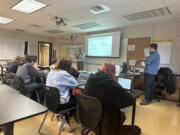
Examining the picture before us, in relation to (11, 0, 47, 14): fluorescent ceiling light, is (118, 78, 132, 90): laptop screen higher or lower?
lower

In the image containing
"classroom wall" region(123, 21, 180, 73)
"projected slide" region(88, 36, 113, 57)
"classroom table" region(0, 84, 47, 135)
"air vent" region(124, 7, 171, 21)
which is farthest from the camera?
"projected slide" region(88, 36, 113, 57)

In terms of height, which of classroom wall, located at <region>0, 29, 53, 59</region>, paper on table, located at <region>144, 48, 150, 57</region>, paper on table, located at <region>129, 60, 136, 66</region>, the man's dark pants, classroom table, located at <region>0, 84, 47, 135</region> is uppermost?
classroom wall, located at <region>0, 29, 53, 59</region>

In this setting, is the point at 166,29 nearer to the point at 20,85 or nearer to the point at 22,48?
the point at 20,85

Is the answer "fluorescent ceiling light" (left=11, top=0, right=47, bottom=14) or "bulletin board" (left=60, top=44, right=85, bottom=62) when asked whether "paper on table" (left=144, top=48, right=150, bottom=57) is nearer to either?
"bulletin board" (left=60, top=44, right=85, bottom=62)

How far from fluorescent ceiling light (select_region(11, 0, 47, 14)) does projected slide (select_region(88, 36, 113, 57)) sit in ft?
8.99

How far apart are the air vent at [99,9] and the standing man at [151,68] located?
145cm

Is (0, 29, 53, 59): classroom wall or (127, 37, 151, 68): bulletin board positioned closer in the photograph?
(127, 37, 151, 68): bulletin board

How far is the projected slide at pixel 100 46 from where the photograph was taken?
486 cm

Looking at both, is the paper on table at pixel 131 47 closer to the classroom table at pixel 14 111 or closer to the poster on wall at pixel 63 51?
the poster on wall at pixel 63 51

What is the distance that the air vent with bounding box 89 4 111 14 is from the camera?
9.07 feet

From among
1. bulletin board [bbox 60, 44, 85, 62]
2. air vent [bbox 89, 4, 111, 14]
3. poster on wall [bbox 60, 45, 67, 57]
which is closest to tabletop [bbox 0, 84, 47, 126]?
air vent [bbox 89, 4, 111, 14]

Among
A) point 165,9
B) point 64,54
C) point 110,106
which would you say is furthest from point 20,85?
point 64,54

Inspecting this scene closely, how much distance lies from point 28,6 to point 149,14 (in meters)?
3.09

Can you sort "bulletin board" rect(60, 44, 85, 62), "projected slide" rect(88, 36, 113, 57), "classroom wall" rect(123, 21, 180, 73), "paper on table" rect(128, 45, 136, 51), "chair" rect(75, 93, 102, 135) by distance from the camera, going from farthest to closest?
"bulletin board" rect(60, 44, 85, 62), "projected slide" rect(88, 36, 113, 57), "paper on table" rect(128, 45, 136, 51), "classroom wall" rect(123, 21, 180, 73), "chair" rect(75, 93, 102, 135)
